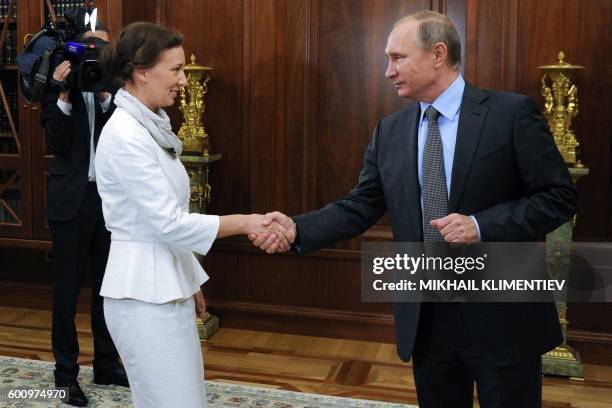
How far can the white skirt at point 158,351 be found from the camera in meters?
1.91

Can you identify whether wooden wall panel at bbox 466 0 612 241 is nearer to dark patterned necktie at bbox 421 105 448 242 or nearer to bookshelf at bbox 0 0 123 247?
dark patterned necktie at bbox 421 105 448 242

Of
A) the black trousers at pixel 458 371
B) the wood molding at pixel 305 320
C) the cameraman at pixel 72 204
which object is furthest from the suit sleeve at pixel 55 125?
the black trousers at pixel 458 371

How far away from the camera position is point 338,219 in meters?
2.38

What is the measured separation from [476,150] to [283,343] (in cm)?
254

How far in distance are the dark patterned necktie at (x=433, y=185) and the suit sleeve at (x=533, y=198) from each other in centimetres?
12

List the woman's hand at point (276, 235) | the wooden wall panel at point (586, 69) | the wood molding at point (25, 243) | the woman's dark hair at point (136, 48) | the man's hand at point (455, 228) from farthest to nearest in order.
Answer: the wood molding at point (25, 243) → the wooden wall panel at point (586, 69) → the woman's hand at point (276, 235) → the woman's dark hair at point (136, 48) → the man's hand at point (455, 228)

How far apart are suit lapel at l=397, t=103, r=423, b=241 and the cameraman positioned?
5.54 ft

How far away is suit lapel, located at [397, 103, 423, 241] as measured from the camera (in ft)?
6.68

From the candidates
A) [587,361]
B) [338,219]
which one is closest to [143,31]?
[338,219]

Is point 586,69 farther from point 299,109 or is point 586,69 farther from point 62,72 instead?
point 62,72

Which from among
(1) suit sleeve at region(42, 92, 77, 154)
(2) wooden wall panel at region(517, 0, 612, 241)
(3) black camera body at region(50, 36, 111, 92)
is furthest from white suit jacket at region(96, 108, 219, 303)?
(2) wooden wall panel at region(517, 0, 612, 241)

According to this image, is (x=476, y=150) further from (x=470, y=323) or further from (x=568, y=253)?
(x=568, y=253)

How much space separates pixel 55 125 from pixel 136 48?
137 cm

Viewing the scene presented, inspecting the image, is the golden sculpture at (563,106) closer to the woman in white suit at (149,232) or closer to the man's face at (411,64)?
the man's face at (411,64)
